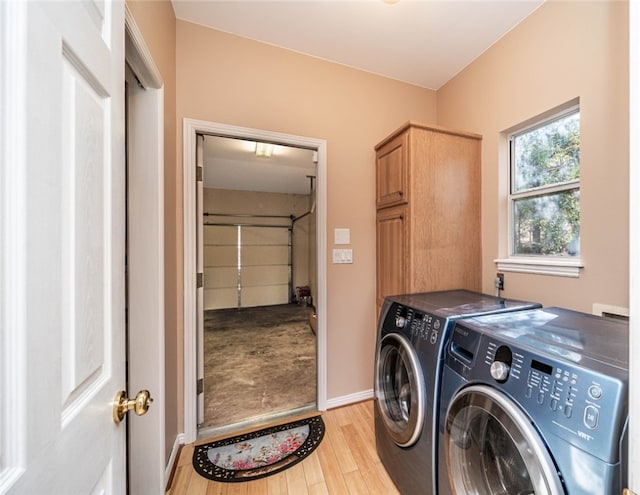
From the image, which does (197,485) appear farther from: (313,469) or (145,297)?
(145,297)

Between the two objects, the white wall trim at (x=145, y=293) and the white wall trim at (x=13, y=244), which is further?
the white wall trim at (x=145, y=293)

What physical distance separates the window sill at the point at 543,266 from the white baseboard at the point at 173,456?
2.45m

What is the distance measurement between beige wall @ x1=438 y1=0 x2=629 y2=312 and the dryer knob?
0.96 metres

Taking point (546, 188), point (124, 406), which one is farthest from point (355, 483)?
point (546, 188)

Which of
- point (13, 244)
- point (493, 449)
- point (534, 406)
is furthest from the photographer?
point (493, 449)

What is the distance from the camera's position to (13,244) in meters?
0.36

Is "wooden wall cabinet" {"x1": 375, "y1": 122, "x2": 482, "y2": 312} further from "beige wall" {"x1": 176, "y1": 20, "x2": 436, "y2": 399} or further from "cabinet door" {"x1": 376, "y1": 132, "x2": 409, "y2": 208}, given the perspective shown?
"beige wall" {"x1": 176, "y1": 20, "x2": 436, "y2": 399}

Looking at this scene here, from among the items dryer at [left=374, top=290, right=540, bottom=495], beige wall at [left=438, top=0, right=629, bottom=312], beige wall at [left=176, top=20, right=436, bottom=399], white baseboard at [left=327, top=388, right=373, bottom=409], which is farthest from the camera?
white baseboard at [left=327, top=388, right=373, bottom=409]

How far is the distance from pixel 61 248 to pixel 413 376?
1.34 m

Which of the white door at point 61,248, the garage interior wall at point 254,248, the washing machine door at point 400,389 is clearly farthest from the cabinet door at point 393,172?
the garage interior wall at point 254,248

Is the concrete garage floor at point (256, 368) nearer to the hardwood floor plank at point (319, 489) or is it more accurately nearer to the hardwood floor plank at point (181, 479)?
the hardwood floor plank at point (181, 479)

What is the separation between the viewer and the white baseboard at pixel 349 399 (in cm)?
212

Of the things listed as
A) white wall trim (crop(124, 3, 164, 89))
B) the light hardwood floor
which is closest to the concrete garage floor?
the light hardwood floor

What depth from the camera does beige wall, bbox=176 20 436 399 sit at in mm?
1813
